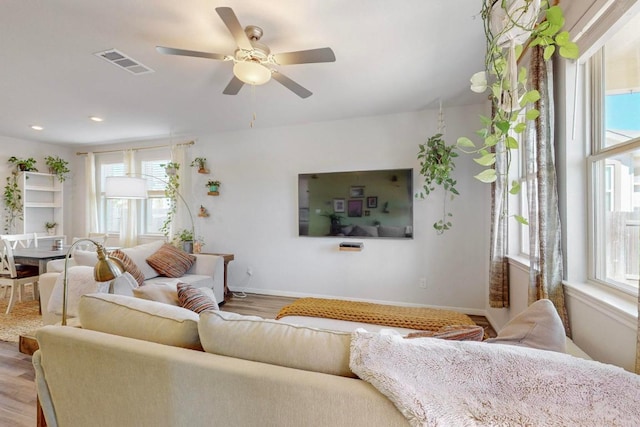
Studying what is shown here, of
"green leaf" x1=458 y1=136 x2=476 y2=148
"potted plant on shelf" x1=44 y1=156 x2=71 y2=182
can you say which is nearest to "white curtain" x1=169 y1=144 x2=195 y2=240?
"potted plant on shelf" x1=44 y1=156 x2=71 y2=182

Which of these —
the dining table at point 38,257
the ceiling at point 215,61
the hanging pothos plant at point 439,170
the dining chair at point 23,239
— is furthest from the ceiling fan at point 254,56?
the dining chair at point 23,239

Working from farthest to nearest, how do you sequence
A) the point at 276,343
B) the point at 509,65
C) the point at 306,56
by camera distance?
the point at 306,56
the point at 509,65
the point at 276,343

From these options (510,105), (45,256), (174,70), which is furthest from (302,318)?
(45,256)

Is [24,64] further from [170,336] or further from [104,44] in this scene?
[170,336]

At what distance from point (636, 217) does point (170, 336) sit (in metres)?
2.08

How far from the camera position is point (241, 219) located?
447 cm

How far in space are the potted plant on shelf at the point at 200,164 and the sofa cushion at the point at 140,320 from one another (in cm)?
350

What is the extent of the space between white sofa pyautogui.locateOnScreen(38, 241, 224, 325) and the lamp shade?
84 centimetres

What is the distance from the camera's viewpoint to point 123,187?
3820 mm

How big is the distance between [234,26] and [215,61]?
2.67 feet

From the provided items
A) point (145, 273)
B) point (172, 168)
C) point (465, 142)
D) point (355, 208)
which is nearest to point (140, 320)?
point (465, 142)

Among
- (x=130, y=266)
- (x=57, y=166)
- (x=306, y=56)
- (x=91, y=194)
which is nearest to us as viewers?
(x=306, y=56)

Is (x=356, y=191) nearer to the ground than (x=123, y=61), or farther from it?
nearer to the ground

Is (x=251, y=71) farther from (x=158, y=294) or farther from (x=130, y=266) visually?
(x=130, y=266)
